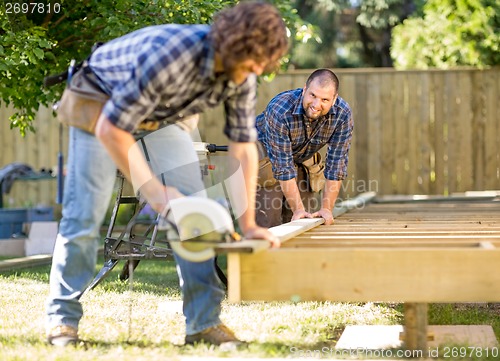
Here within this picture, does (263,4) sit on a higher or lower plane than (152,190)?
higher

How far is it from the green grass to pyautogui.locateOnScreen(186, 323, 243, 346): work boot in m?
0.06

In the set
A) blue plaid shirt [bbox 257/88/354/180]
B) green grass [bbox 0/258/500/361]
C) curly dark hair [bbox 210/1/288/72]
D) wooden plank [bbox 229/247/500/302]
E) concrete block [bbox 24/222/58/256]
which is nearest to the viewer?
curly dark hair [bbox 210/1/288/72]

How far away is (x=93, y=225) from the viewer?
131 inches

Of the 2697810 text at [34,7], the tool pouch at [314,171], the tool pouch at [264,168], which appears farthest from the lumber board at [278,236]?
the 2697810 text at [34,7]

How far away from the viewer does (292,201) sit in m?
4.98

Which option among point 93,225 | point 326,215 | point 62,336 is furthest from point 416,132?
point 62,336

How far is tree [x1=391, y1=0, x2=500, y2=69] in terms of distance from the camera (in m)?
10.3

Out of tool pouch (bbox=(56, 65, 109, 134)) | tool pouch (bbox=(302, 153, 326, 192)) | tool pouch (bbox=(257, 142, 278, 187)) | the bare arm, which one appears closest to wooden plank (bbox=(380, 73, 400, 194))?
tool pouch (bbox=(302, 153, 326, 192))

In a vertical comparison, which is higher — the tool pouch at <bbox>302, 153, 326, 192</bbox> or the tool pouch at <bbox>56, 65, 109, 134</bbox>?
the tool pouch at <bbox>56, 65, 109, 134</bbox>

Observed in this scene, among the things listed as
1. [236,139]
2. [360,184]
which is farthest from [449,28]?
[236,139]

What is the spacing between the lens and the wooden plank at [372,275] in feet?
10.1

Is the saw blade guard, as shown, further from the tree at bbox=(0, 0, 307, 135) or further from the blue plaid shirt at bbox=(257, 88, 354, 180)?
the tree at bbox=(0, 0, 307, 135)

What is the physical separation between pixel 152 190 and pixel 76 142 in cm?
45

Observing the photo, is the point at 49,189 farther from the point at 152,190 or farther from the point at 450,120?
the point at 152,190
